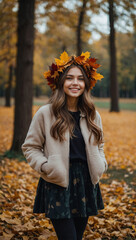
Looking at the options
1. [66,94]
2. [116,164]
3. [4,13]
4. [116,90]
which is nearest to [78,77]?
[66,94]

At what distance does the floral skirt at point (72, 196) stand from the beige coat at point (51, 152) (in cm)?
7

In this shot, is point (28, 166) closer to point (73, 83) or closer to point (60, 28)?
point (73, 83)

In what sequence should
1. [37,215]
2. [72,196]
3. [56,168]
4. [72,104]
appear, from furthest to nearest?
1. [37,215]
2. [72,104]
3. [72,196]
4. [56,168]

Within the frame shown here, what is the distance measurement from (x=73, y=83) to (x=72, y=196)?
3.39 feet

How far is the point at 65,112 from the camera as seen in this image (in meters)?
2.32

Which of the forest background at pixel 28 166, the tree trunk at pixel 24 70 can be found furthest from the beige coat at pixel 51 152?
the tree trunk at pixel 24 70

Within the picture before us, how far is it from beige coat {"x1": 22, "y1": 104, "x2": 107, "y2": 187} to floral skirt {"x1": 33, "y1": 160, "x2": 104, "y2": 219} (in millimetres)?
73

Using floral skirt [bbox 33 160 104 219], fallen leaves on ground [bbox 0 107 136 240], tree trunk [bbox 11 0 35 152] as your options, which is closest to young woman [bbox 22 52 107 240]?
floral skirt [bbox 33 160 104 219]

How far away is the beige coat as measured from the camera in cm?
212

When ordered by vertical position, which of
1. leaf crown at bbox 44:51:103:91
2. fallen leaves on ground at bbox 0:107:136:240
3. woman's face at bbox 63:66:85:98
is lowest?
fallen leaves on ground at bbox 0:107:136:240

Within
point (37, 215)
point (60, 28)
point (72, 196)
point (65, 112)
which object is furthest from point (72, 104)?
point (60, 28)

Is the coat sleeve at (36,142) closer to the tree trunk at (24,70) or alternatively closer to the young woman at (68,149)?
the young woman at (68,149)

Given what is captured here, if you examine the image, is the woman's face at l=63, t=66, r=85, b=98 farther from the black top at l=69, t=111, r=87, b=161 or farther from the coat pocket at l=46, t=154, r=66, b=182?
the coat pocket at l=46, t=154, r=66, b=182

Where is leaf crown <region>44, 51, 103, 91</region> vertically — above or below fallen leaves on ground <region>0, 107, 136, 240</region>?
above
